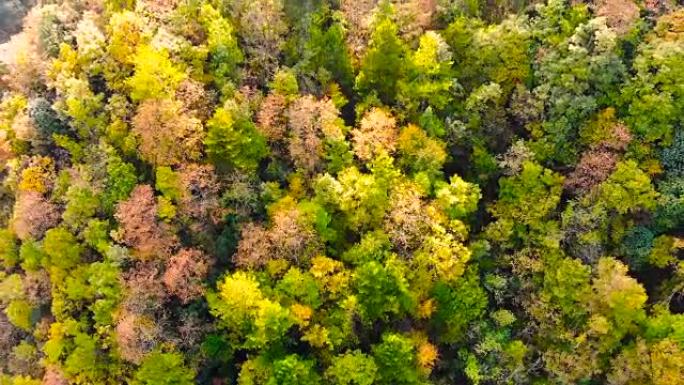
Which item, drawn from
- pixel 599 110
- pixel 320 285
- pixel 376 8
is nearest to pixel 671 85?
pixel 599 110

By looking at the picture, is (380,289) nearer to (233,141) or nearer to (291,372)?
(291,372)

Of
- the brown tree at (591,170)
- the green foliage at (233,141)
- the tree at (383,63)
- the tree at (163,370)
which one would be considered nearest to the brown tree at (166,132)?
the green foliage at (233,141)

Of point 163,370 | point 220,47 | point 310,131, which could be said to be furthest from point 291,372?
point 220,47

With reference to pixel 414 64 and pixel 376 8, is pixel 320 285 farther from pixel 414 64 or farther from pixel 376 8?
pixel 376 8

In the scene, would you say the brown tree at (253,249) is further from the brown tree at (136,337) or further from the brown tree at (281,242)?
the brown tree at (136,337)

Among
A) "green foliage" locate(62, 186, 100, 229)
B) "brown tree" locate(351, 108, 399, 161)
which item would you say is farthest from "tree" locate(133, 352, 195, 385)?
"brown tree" locate(351, 108, 399, 161)

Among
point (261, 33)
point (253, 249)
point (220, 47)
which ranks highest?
point (261, 33)
